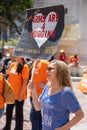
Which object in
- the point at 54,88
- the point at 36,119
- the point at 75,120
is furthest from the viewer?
the point at 36,119

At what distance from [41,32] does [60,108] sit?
1.28 metres

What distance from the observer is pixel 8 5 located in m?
42.4

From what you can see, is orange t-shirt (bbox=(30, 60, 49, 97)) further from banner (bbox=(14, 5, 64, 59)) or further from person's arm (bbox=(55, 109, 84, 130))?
person's arm (bbox=(55, 109, 84, 130))

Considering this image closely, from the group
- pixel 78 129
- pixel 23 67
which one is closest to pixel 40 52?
pixel 23 67

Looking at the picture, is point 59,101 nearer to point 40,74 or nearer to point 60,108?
point 60,108

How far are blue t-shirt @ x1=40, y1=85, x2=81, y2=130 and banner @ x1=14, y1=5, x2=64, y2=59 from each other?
80cm

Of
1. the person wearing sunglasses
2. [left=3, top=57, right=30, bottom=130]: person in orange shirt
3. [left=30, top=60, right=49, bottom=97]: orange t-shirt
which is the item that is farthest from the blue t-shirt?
[left=3, top=57, right=30, bottom=130]: person in orange shirt

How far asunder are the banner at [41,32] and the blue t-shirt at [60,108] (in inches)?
31.5

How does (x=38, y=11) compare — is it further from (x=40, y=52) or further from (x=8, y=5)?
(x=8, y=5)

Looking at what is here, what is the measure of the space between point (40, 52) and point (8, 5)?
37537 millimetres

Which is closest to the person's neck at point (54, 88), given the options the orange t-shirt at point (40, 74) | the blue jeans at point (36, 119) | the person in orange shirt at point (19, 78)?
the blue jeans at point (36, 119)

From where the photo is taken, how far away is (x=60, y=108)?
451 cm

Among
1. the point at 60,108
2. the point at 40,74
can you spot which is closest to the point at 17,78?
the point at 40,74

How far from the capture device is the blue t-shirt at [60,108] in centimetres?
445
